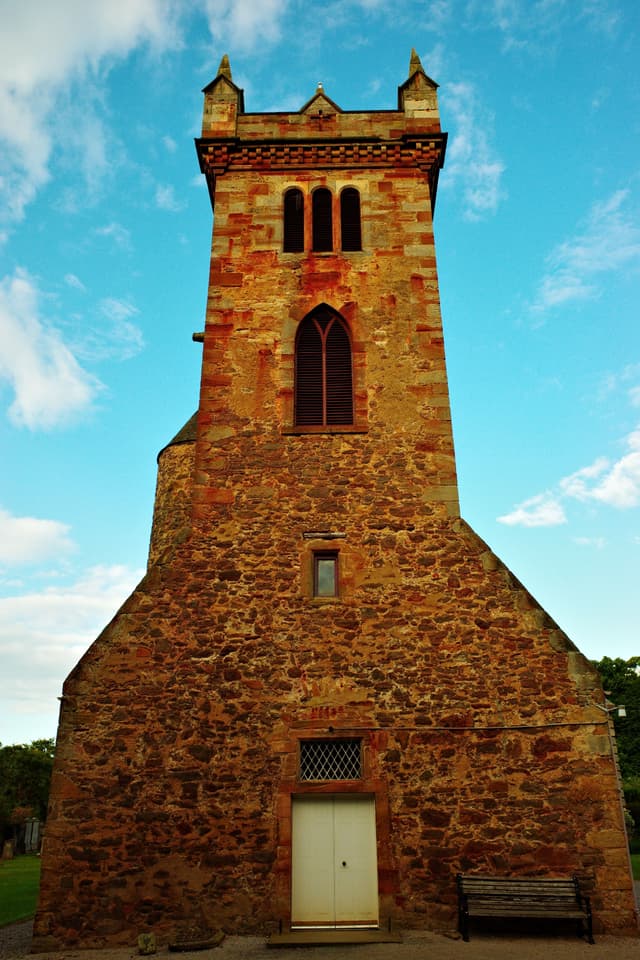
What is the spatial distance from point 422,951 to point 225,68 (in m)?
17.4

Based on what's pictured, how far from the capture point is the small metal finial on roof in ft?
53.1

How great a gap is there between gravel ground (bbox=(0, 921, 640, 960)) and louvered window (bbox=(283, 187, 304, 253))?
1181 centimetres

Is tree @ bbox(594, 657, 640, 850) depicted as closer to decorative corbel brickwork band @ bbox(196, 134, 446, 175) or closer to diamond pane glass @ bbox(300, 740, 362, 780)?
diamond pane glass @ bbox(300, 740, 362, 780)

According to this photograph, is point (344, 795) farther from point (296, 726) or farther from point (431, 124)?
point (431, 124)

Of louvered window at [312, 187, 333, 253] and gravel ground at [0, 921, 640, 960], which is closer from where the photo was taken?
gravel ground at [0, 921, 640, 960]

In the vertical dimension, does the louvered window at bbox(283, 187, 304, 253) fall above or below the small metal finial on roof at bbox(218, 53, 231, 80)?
below

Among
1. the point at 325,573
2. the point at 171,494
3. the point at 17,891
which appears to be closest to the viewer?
the point at 325,573

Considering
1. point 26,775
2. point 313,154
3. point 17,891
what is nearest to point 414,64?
point 313,154

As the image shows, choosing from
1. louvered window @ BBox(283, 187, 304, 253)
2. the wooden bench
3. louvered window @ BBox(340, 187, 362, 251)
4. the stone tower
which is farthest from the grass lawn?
louvered window @ BBox(340, 187, 362, 251)

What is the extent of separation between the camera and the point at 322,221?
1482cm

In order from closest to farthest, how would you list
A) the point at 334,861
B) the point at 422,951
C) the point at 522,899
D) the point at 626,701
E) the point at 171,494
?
the point at 422,951 < the point at 522,899 < the point at 334,861 < the point at 171,494 < the point at 626,701

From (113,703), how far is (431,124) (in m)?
13.1

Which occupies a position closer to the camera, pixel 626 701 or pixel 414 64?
pixel 414 64

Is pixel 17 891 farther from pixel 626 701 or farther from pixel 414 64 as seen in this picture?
pixel 626 701
